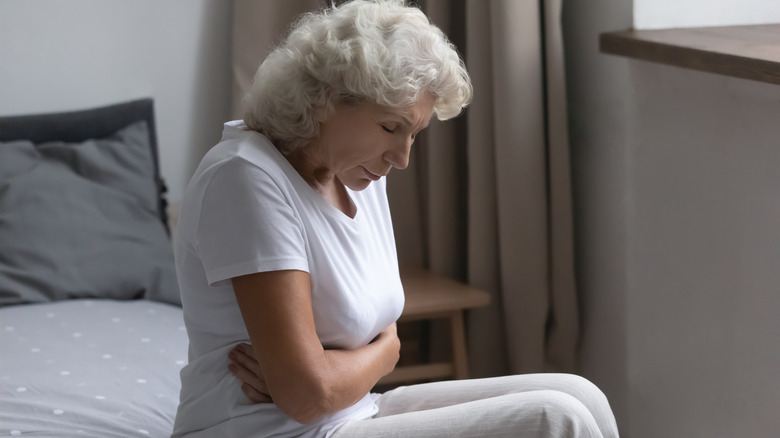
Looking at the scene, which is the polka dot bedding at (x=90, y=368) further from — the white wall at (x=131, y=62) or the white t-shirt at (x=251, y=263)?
the white wall at (x=131, y=62)

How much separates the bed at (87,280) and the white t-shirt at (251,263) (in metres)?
0.37

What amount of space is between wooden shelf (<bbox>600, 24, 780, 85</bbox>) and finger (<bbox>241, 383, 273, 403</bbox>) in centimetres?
99

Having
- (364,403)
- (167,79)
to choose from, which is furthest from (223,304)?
(167,79)

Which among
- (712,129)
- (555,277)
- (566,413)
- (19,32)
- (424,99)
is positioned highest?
(19,32)

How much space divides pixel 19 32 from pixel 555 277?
159 centimetres

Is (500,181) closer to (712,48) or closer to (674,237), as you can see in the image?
(674,237)

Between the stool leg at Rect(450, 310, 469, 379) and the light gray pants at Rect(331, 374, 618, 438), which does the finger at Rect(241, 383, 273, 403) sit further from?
the stool leg at Rect(450, 310, 469, 379)

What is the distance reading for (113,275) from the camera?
7.35 ft

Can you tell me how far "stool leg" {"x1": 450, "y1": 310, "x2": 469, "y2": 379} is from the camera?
7.71ft

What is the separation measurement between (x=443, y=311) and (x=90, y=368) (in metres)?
0.89

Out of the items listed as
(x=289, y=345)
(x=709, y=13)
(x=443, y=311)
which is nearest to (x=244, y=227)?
(x=289, y=345)

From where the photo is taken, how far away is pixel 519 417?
50.4 inches

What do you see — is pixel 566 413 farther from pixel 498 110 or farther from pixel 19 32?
pixel 19 32

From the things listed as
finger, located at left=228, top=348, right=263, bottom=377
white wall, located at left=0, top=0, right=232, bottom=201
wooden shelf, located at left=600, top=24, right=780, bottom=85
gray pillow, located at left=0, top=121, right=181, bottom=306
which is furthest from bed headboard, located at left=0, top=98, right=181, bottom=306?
wooden shelf, located at left=600, top=24, right=780, bottom=85
